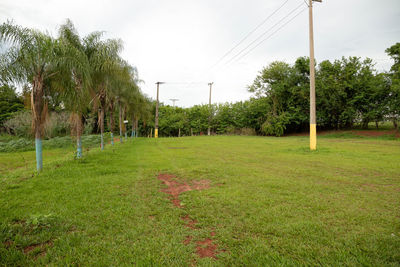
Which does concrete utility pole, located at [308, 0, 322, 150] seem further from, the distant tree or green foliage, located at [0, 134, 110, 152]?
the distant tree

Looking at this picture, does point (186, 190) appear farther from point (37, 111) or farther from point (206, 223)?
point (37, 111)

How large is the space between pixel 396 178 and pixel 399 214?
9.61 feet

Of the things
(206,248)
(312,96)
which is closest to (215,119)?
(312,96)

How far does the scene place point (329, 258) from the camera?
2303mm

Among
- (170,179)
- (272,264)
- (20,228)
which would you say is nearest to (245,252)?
(272,264)

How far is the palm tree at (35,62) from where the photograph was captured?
21.1 feet

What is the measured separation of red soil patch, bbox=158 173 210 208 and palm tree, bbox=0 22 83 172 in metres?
4.30

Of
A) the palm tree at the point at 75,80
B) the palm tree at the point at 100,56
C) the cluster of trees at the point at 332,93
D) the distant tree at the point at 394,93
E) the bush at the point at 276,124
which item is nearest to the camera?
the palm tree at the point at 75,80

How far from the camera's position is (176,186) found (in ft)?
17.6

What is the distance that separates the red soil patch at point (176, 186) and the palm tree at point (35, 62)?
4.30 metres

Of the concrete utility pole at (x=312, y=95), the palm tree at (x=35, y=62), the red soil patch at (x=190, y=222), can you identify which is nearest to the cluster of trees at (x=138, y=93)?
the palm tree at (x=35, y=62)

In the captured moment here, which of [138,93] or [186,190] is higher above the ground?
[138,93]

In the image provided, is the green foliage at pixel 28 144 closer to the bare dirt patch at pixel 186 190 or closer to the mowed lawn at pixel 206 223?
the bare dirt patch at pixel 186 190

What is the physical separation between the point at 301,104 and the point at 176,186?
3129 centimetres
